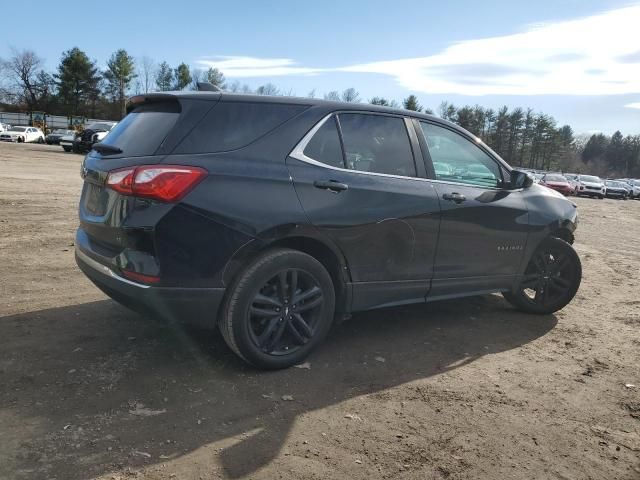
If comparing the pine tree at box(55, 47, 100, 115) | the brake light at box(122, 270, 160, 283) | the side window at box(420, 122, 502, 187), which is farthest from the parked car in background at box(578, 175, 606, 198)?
the pine tree at box(55, 47, 100, 115)

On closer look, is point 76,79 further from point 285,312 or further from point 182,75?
point 285,312

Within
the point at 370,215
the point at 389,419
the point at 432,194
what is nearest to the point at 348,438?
the point at 389,419

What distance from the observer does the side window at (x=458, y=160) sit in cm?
440

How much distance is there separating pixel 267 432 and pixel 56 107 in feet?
262

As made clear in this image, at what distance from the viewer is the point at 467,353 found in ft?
13.9

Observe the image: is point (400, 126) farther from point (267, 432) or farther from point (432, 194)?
point (267, 432)

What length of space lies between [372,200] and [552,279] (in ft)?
8.36

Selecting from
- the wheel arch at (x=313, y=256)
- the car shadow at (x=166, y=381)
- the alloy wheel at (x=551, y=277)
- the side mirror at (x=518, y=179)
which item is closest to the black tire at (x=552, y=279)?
the alloy wheel at (x=551, y=277)

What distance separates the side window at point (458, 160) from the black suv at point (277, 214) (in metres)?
0.01

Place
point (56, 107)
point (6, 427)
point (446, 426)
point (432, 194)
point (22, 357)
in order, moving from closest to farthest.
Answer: point (6, 427), point (446, 426), point (22, 357), point (432, 194), point (56, 107)

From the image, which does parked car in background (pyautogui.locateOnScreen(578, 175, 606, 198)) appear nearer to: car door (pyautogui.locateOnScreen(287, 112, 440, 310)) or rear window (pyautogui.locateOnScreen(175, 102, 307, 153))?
car door (pyautogui.locateOnScreen(287, 112, 440, 310))

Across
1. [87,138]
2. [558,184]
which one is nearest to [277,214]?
[87,138]

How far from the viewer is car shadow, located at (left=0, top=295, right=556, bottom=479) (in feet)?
8.80

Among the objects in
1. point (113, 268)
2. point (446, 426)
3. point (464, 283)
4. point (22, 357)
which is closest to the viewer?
point (446, 426)
